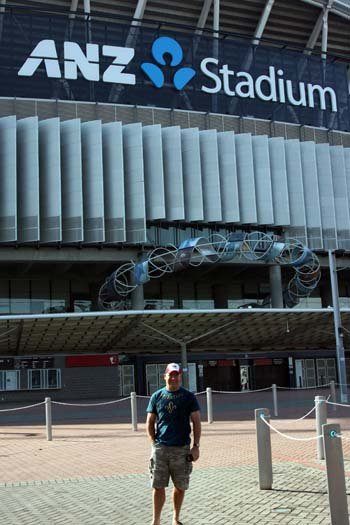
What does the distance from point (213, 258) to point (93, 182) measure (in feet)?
28.9

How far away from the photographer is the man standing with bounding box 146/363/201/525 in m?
6.15

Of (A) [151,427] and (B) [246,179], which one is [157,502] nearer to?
(A) [151,427]

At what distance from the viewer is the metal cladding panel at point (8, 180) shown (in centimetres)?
3444

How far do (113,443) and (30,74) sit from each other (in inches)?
1243

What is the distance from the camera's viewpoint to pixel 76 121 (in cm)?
3678

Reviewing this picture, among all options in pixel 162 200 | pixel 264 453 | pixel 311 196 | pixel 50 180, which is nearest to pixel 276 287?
pixel 311 196

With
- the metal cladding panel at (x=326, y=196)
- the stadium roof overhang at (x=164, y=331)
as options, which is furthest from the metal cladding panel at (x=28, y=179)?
the metal cladding panel at (x=326, y=196)

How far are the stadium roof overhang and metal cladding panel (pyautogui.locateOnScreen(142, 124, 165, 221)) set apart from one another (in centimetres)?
810

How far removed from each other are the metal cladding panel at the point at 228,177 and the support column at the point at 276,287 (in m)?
4.18

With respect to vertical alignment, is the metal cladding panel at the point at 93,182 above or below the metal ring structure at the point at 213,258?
above

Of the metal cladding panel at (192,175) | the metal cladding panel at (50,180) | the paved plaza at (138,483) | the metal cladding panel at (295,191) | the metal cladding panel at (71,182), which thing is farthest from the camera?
the metal cladding panel at (295,191)

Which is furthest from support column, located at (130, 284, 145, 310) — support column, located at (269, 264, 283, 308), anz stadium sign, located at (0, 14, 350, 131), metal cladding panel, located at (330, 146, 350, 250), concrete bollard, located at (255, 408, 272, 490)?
concrete bollard, located at (255, 408, 272, 490)

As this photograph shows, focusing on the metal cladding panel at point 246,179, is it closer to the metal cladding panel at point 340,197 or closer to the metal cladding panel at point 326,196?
the metal cladding panel at point 326,196

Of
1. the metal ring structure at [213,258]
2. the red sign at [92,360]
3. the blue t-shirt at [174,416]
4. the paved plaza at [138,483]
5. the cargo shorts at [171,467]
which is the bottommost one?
the paved plaza at [138,483]
